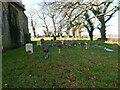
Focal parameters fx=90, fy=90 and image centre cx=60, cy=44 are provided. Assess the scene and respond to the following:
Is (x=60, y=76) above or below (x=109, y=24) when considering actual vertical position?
below

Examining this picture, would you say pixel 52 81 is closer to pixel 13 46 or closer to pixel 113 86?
pixel 113 86

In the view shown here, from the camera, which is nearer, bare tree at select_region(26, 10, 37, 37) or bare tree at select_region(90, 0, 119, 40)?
bare tree at select_region(90, 0, 119, 40)

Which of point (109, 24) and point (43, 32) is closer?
point (109, 24)

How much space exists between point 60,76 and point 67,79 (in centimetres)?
34

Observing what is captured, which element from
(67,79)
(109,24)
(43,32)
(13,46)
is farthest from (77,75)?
(43,32)

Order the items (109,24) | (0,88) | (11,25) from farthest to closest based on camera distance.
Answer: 1. (109,24)
2. (11,25)
3. (0,88)

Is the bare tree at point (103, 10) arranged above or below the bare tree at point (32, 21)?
below

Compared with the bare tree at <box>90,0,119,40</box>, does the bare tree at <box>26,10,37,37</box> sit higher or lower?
higher

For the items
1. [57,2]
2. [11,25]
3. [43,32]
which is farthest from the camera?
Result: [43,32]

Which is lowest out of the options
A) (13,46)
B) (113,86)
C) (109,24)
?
(113,86)

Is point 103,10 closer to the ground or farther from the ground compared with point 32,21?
closer to the ground

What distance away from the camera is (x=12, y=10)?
10.0 meters

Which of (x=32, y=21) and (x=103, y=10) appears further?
(x=32, y=21)

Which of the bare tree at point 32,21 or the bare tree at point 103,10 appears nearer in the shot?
the bare tree at point 103,10
